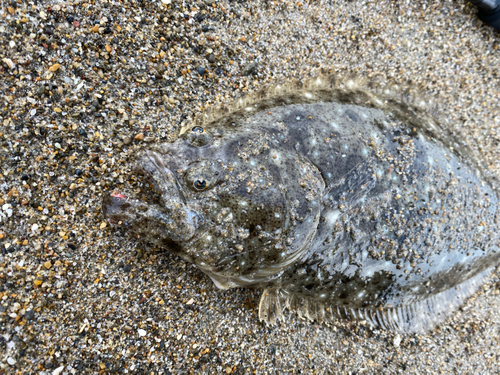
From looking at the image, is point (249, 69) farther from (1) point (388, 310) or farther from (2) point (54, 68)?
(1) point (388, 310)

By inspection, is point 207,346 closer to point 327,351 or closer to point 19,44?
point 327,351

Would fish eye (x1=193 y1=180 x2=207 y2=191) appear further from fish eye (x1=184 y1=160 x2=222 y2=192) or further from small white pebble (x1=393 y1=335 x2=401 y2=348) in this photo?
small white pebble (x1=393 y1=335 x2=401 y2=348)

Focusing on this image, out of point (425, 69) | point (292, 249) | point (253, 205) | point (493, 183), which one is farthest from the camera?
point (425, 69)

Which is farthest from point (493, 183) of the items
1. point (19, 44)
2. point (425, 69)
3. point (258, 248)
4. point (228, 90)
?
point (19, 44)

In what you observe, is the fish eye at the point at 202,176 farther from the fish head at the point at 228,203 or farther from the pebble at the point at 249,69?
the pebble at the point at 249,69

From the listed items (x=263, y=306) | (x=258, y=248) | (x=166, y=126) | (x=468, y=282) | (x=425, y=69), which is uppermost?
(x=425, y=69)

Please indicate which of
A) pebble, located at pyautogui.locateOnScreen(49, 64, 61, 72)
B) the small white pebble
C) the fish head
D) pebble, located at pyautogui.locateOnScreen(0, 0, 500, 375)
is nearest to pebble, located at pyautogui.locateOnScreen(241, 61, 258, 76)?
pebble, located at pyautogui.locateOnScreen(0, 0, 500, 375)

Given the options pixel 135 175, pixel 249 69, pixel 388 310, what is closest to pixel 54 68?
pixel 135 175
